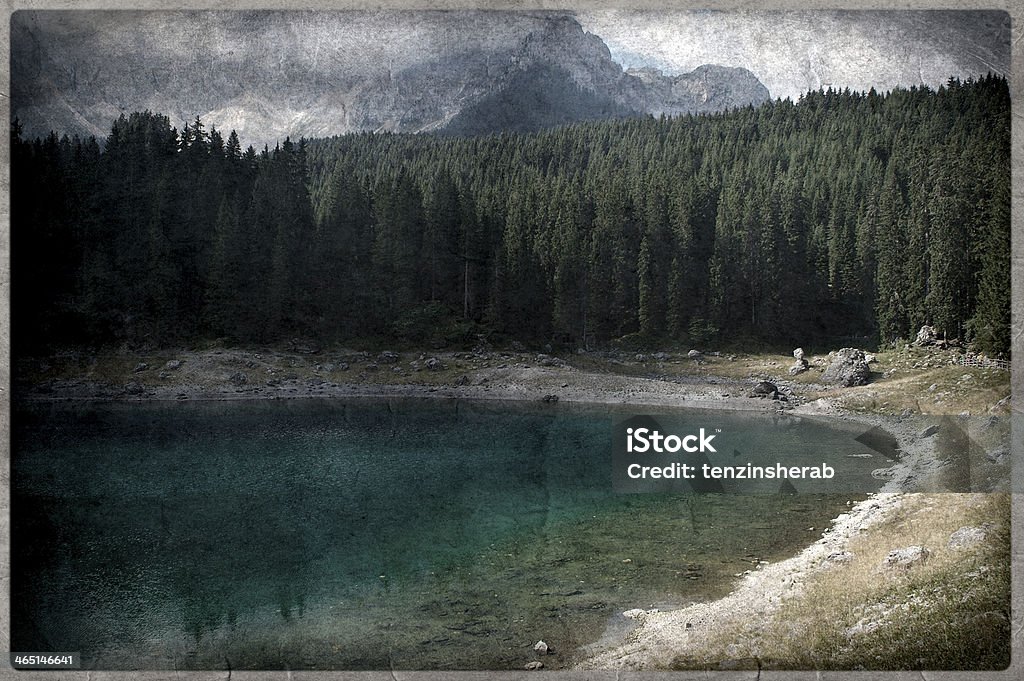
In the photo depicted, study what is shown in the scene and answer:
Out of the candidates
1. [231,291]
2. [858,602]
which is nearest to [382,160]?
[231,291]

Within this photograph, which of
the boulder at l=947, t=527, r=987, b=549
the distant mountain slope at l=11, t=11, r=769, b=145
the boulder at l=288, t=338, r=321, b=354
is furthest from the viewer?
the boulder at l=288, t=338, r=321, b=354

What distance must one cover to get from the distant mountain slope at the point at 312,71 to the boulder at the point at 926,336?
1.92m

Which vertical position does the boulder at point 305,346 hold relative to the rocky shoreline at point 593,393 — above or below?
above

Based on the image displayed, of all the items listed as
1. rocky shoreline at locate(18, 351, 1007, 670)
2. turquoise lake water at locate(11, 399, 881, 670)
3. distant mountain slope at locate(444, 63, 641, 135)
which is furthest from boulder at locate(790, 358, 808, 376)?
distant mountain slope at locate(444, 63, 641, 135)

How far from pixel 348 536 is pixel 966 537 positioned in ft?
12.6

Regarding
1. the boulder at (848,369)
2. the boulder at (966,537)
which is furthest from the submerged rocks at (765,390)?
the boulder at (966,537)

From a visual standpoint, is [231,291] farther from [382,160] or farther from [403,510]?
[403,510]

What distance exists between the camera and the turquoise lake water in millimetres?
4367

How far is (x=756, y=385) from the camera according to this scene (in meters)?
5.10

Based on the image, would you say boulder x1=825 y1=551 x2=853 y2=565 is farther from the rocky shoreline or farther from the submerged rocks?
the submerged rocks

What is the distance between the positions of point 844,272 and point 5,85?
560cm

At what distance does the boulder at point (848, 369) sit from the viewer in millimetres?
5109

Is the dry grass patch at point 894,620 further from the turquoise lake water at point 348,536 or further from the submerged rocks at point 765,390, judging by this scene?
the submerged rocks at point 765,390

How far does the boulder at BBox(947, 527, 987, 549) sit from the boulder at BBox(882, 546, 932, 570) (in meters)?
0.19
